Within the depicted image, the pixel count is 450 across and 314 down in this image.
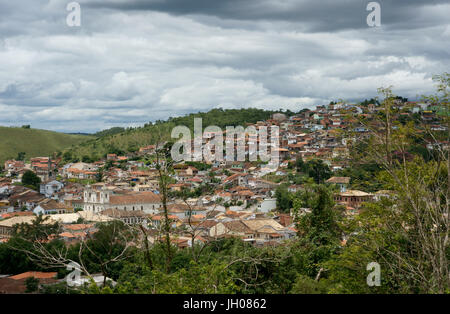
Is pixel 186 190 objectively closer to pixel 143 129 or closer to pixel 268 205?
pixel 268 205

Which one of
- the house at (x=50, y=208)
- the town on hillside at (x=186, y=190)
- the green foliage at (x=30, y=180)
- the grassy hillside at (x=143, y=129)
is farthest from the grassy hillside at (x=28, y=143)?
the house at (x=50, y=208)

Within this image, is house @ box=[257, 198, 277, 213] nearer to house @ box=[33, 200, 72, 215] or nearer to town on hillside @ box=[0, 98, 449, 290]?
town on hillside @ box=[0, 98, 449, 290]

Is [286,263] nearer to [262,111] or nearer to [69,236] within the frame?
[69,236]

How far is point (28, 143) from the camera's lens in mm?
69438

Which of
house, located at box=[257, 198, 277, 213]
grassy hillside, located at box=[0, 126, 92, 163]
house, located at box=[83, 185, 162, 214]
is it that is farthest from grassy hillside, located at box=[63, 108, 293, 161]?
house, located at box=[257, 198, 277, 213]

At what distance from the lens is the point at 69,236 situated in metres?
21.0

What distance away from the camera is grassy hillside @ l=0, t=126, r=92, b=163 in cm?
6521

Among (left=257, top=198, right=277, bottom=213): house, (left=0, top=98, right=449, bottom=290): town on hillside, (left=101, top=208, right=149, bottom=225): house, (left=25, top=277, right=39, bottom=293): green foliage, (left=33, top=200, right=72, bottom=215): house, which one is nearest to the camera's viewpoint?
(left=101, top=208, right=149, bottom=225): house

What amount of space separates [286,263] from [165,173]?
3250 millimetres

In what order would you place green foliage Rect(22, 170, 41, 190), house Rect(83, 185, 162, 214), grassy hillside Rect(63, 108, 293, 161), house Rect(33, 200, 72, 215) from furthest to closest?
grassy hillside Rect(63, 108, 293, 161)
green foliage Rect(22, 170, 41, 190)
house Rect(83, 185, 162, 214)
house Rect(33, 200, 72, 215)

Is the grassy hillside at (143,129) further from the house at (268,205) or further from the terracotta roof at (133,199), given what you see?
the house at (268,205)

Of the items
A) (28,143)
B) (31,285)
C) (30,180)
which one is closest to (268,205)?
(31,285)

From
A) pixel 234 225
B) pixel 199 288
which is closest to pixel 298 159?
pixel 234 225

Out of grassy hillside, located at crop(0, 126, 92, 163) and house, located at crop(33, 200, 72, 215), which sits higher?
grassy hillside, located at crop(0, 126, 92, 163)
